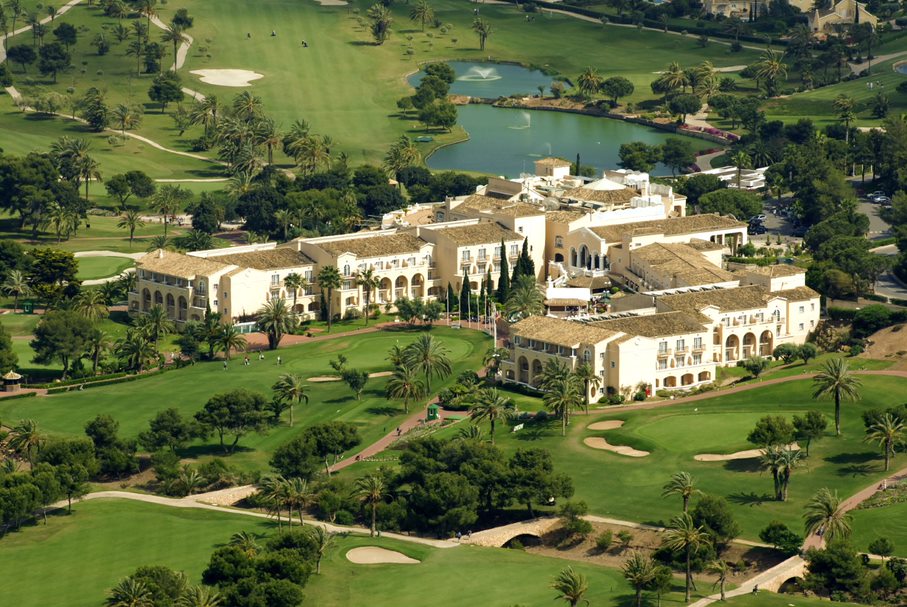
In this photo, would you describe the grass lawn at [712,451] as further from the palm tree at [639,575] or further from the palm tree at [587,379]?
the palm tree at [639,575]

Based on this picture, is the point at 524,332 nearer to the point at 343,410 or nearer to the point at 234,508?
the point at 343,410

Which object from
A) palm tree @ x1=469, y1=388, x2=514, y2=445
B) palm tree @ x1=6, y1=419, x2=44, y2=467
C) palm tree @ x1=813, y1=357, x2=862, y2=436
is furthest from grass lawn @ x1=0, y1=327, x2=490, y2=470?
palm tree @ x1=813, y1=357, x2=862, y2=436

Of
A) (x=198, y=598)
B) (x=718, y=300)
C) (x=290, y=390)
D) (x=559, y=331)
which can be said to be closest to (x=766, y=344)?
(x=718, y=300)

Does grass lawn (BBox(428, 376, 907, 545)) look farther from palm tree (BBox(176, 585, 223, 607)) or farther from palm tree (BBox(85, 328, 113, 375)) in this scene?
palm tree (BBox(85, 328, 113, 375))

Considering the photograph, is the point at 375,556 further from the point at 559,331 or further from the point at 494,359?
the point at 494,359

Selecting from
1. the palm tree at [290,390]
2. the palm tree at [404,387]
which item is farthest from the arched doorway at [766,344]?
the palm tree at [290,390]

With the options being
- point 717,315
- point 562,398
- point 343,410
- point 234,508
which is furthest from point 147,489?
point 717,315
